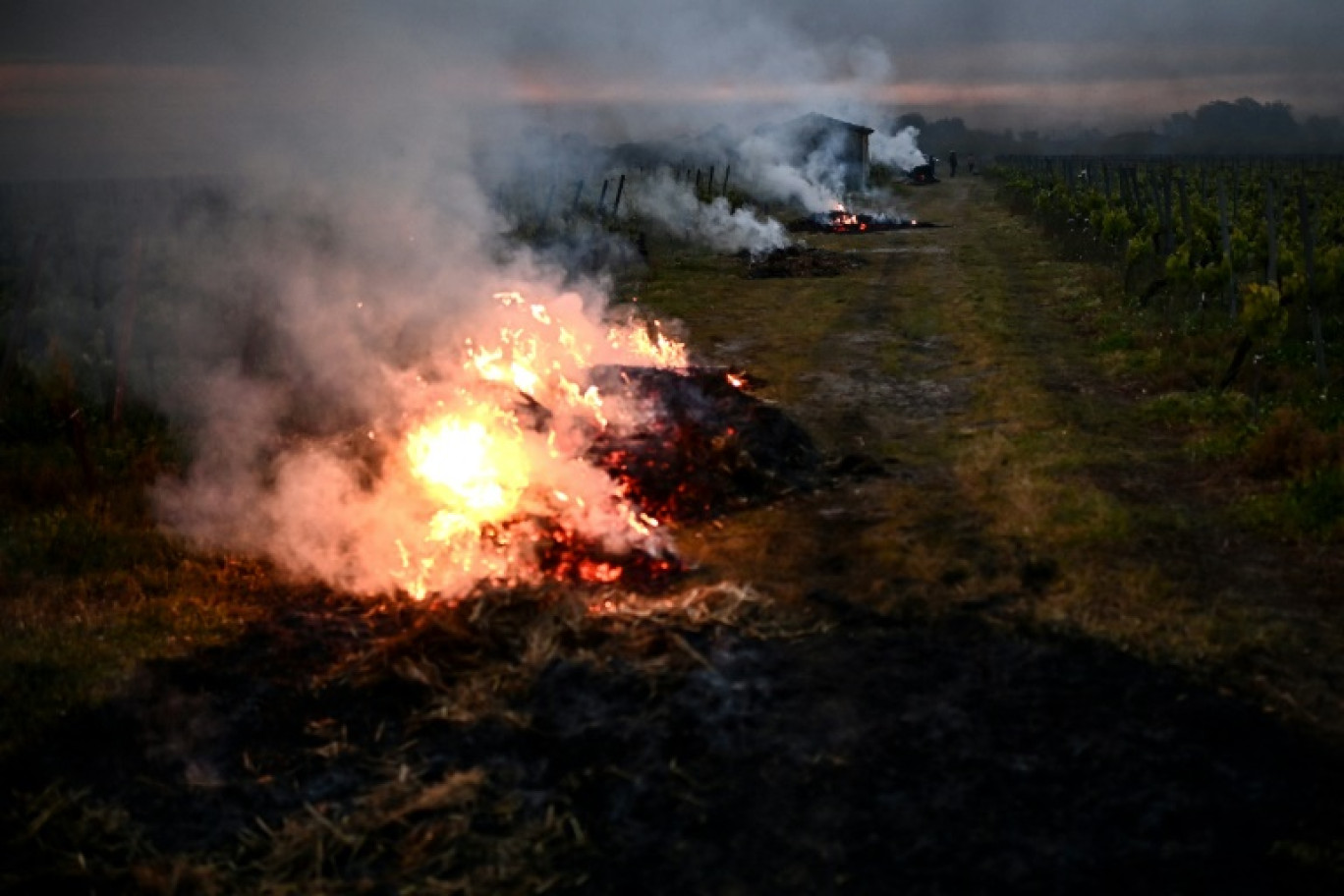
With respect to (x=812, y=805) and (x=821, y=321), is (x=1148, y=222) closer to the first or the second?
(x=821, y=321)

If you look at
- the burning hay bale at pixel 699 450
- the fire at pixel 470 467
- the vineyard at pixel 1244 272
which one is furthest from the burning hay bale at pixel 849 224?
the fire at pixel 470 467

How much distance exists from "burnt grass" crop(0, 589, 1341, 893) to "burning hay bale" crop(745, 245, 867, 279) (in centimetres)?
1909

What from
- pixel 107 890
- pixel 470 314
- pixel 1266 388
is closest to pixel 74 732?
pixel 107 890

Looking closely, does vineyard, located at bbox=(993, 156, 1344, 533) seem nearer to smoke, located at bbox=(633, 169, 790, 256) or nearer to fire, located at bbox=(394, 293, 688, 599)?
fire, located at bbox=(394, 293, 688, 599)

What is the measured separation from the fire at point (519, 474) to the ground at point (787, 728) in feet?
1.83

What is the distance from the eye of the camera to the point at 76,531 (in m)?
9.20

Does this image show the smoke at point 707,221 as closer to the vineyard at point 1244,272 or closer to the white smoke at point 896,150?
the vineyard at point 1244,272

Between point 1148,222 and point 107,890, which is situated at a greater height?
point 1148,222

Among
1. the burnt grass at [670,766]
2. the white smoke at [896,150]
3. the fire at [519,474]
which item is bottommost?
the burnt grass at [670,766]

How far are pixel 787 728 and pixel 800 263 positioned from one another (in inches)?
854

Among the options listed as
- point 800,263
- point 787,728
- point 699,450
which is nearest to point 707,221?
point 800,263

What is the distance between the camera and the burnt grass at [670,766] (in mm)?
5164

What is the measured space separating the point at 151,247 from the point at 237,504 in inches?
392

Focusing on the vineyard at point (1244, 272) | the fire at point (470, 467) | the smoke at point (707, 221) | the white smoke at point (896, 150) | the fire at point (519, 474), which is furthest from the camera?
the white smoke at point (896, 150)
